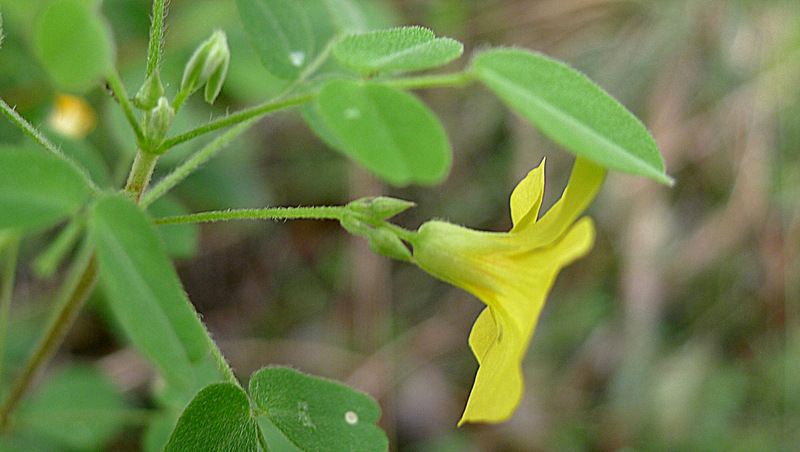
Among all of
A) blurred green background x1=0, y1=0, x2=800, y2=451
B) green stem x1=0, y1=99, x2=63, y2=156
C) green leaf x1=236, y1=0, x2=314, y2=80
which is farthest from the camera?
blurred green background x1=0, y1=0, x2=800, y2=451

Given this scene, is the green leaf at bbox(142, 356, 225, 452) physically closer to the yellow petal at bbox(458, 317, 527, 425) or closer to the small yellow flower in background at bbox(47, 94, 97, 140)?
the yellow petal at bbox(458, 317, 527, 425)

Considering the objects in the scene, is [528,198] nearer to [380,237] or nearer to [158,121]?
[380,237]

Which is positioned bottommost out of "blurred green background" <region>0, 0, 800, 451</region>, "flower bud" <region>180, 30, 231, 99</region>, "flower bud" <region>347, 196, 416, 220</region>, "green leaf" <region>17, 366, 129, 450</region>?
"blurred green background" <region>0, 0, 800, 451</region>

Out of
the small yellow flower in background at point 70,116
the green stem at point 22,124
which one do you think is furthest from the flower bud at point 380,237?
the small yellow flower in background at point 70,116

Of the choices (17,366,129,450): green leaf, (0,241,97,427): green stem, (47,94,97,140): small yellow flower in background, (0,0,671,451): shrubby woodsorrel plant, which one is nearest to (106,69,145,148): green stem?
(0,0,671,451): shrubby woodsorrel plant

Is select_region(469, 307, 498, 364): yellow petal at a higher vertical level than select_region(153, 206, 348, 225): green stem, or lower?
lower

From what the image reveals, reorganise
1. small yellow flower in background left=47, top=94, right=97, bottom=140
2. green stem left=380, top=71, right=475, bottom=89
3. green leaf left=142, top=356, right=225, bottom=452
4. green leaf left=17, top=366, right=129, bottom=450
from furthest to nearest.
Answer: small yellow flower in background left=47, top=94, right=97, bottom=140, green leaf left=17, top=366, right=129, bottom=450, green leaf left=142, top=356, right=225, bottom=452, green stem left=380, top=71, right=475, bottom=89

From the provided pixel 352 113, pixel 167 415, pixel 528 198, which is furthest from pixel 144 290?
pixel 167 415
